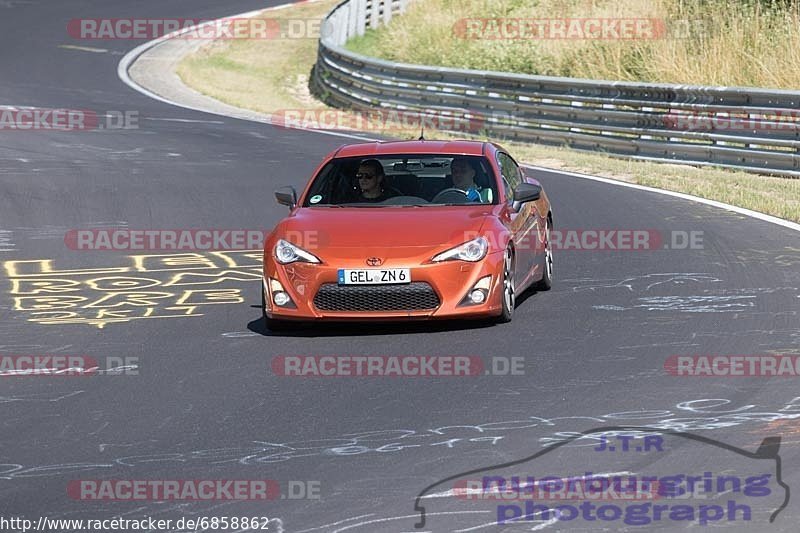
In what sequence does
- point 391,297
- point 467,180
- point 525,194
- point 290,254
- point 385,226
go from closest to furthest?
point 391,297 → point 290,254 → point 385,226 → point 525,194 → point 467,180

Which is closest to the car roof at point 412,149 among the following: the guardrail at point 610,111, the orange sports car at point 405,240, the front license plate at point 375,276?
the orange sports car at point 405,240

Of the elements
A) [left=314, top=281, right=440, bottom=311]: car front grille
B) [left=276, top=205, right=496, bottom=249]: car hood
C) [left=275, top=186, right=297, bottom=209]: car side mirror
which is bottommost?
[left=314, top=281, right=440, bottom=311]: car front grille

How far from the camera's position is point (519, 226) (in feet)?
39.5

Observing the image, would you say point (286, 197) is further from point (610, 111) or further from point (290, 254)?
point (610, 111)

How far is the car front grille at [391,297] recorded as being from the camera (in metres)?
10.8

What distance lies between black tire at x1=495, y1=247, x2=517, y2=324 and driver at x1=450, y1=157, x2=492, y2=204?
29.7 inches

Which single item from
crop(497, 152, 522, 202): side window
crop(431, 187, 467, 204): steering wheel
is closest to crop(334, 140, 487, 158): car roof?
crop(497, 152, 522, 202): side window

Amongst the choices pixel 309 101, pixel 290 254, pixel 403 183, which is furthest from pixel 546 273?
pixel 309 101

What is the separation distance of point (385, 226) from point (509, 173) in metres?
1.98

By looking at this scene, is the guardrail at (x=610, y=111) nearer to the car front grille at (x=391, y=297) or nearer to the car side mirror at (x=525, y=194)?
the car side mirror at (x=525, y=194)

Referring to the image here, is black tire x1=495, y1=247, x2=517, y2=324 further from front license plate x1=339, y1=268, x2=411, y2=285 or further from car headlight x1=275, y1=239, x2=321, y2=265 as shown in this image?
car headlight x1=275, y1=239, x2=321, y2=265

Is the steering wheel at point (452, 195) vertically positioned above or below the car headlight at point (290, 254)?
above

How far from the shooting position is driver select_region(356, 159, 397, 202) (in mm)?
12219

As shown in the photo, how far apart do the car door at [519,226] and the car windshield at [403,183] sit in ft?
0.70
